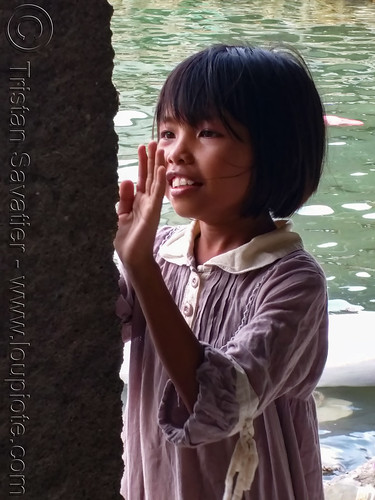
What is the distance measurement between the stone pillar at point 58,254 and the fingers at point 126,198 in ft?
0.83

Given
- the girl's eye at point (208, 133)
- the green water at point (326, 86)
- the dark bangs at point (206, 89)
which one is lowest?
the green water at point (326, 86)

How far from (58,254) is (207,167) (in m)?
0.52

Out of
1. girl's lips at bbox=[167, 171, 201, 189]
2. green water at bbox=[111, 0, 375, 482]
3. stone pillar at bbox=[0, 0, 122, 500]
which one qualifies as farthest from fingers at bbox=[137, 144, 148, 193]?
green water at bbox=[111, 0, 375, 482]

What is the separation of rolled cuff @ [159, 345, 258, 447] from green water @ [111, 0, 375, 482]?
0.70m

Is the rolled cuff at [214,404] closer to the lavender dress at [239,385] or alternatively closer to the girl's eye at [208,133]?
the lavender dress at [239,385]

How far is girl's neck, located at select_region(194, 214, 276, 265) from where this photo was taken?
5.22ft

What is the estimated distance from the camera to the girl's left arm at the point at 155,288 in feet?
3.97

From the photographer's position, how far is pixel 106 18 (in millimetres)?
991

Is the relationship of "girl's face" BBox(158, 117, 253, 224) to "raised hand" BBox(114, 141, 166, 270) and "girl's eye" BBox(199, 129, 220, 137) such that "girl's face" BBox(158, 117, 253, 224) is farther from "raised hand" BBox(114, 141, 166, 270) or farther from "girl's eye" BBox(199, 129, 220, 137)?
"raised hand" BBox(114, 141, 166, 270)

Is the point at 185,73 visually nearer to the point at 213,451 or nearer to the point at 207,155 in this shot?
the point at 207,155

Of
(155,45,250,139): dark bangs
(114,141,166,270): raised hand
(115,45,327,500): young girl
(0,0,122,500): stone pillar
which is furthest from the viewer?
(155,45,250,139): dark bangs

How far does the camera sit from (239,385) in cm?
127

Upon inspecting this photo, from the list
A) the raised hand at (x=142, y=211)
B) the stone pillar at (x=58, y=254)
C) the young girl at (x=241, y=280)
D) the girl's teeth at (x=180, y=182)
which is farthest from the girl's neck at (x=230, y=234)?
the stone pillar at (x=58, y=254)

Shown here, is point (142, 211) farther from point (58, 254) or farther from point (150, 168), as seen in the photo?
point (58, 254)
